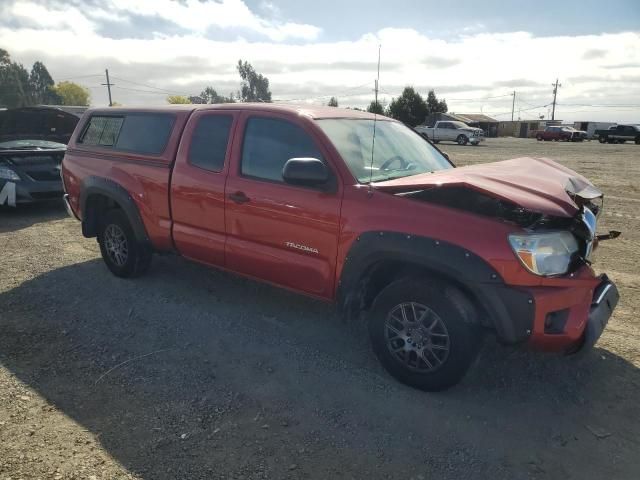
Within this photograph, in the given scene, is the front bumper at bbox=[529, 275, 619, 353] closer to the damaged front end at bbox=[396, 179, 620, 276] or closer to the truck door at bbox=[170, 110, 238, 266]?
the damaged front end at bbox=[396, 179, 620, 276]

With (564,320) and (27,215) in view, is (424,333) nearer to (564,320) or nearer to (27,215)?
(564,320)

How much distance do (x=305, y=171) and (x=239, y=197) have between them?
2.82ft

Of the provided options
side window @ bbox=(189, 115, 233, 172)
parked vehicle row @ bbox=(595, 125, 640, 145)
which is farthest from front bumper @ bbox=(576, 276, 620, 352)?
parked vehicle row @ bbox=(595, 125, 640, 145)

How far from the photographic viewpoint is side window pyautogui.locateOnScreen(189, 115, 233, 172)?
4.08 meters

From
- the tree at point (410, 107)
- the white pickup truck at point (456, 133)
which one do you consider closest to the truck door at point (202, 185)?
the white pickup truck at point (456, 133)

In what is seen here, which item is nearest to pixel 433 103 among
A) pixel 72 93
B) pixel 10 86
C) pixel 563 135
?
pixel 563 135

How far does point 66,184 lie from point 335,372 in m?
4.14

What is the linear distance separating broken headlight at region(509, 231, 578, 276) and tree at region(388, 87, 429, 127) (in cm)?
5032

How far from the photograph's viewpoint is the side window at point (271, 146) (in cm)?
362

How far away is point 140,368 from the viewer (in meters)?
3.46

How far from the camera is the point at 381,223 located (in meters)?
3.12

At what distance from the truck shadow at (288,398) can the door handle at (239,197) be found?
1091 mm

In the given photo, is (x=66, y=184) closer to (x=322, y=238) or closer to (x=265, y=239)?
(x=265, y=239)

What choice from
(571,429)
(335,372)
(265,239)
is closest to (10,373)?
(265,239)
